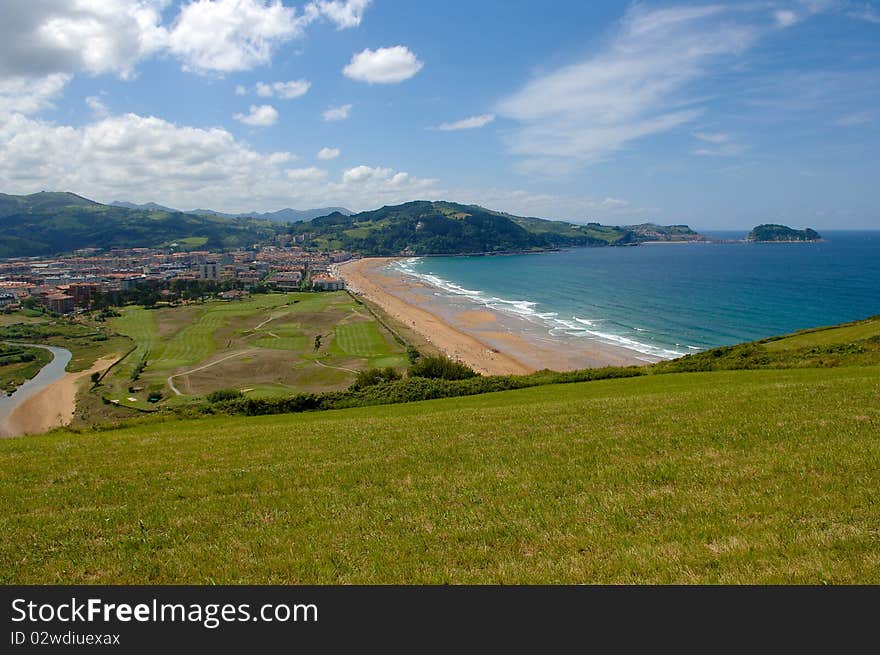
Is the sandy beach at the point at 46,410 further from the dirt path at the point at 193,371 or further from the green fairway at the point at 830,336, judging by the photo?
the green fairway at the point at 830,336

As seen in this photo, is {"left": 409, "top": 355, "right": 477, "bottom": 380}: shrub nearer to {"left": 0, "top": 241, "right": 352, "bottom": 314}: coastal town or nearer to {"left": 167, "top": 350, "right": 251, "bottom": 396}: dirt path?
{"left": 167, "top": 350, "right": 251, "bottom": 396}: dirt path

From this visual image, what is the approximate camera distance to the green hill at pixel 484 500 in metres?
6.64

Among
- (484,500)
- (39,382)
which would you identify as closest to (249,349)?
(39,382)

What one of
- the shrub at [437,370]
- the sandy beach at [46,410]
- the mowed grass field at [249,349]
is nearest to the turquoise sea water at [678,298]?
the mowed grass field at [249,349]

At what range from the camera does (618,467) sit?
10297mm

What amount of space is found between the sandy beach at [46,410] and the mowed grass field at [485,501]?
4022 cm

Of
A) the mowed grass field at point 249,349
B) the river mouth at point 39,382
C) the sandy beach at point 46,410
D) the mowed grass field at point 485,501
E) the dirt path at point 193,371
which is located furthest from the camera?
the mowed grass field at point 249,349
